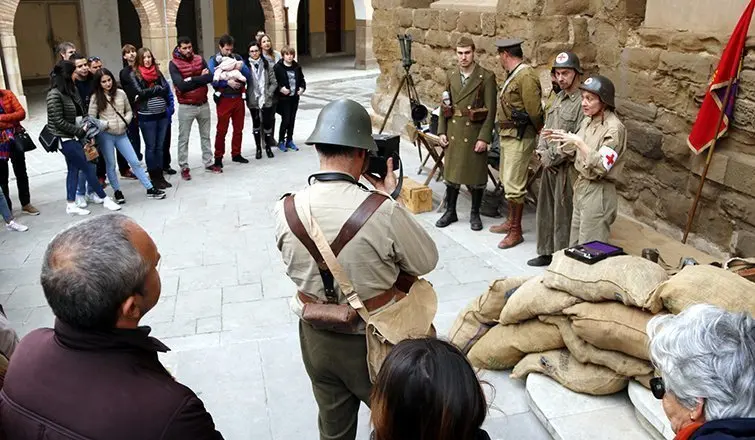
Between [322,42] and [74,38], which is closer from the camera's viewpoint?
[74,38]

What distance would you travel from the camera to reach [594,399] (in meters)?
3.15

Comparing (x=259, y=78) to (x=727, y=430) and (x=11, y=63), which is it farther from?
(x=727, y=430)

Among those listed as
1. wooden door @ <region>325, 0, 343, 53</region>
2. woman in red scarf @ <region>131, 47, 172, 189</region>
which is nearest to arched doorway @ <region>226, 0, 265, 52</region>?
wooden door @ <region>325, 0, 343, 53</region>

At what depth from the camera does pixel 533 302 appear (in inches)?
128

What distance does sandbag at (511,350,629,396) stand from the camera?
3.09 m

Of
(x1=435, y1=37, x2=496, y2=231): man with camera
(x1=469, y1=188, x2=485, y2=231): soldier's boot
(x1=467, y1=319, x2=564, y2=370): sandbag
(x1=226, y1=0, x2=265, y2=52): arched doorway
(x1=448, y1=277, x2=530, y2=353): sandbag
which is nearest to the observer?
(x1=467, y1=319, x2=564, y2=370): sandbag

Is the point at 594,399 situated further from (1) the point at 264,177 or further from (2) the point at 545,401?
(1) the point at 264,177

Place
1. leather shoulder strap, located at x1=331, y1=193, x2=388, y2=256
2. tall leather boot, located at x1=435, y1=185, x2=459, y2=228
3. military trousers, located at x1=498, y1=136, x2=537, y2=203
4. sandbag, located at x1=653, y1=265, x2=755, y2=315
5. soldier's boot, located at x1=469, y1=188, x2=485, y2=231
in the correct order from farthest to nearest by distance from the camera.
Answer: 1. tall leather boot, located at x1=435, y1=185, x2=459, y2=228
2. soldier's boot, located at x1=469, y1=188, x2=485, y2=231
3. military trousers, located at x1=498, y1=136, x2=537, y2=203
4. sandbag, located at x1=653, y1=265, x2=755, y2=315
5. leather shoulder strap, located at x1=331, y1=193, x2=388, y2=256

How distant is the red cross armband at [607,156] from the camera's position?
4090 millimetres

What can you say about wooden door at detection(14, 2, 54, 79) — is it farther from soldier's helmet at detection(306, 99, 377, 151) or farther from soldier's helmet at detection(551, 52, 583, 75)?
soldier's helmet at detection(306, 99, 377, 151)

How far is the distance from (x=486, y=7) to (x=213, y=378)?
5.54m

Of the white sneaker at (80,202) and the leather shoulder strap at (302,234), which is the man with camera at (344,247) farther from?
the white sneaker at (80,202)

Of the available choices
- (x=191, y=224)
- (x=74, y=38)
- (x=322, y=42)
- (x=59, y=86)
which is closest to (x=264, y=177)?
(x=191, y=224)

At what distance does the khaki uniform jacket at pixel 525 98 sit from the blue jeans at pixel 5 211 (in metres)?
4.52
